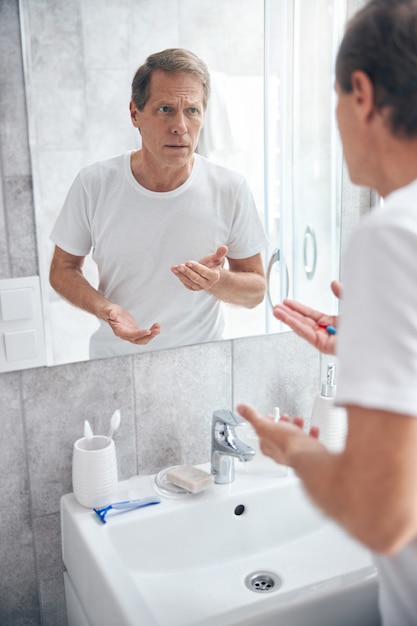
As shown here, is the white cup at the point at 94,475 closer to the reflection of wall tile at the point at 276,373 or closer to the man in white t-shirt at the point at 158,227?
the man in white t-shirt at the point at 158,227

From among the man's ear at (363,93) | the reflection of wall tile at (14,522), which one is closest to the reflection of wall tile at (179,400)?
the reflection of wall tile at (14,522)

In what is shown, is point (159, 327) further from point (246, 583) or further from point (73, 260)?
point (246, 583)

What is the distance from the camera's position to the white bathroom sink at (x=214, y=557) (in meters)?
0.96

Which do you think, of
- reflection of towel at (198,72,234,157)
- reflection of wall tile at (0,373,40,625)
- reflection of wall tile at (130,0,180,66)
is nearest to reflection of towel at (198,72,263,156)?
reflection of towel at (198,72,234,157)

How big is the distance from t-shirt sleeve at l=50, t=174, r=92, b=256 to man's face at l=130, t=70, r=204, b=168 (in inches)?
5.7

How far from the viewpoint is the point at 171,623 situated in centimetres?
106

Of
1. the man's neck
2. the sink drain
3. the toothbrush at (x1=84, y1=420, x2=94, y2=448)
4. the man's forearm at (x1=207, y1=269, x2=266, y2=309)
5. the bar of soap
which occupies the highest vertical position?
the man's neck

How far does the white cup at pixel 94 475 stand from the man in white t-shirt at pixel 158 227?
186 mm

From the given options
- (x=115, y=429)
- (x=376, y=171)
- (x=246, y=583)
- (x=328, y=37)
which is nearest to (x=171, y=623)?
(x=246, y=583)

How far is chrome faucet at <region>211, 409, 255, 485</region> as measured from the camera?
4.15 feet

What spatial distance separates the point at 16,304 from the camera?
114 centimetres

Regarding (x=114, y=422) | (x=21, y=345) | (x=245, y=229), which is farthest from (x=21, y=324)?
(x=245, y=229)

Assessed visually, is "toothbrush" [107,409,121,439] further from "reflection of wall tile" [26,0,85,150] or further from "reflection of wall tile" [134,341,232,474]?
"reflection of wall tile" [26,0,85,150]

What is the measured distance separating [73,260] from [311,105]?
612 millimetres
